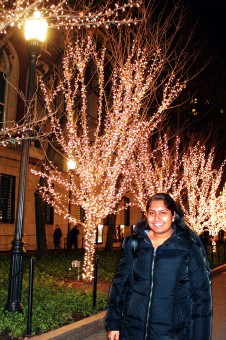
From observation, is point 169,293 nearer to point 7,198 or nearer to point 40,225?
point 40,225

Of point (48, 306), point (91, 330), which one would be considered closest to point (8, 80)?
point (48, 306)

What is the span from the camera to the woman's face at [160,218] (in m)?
3.48

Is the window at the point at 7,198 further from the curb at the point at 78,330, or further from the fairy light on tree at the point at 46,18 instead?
the curb at the point at 78,330

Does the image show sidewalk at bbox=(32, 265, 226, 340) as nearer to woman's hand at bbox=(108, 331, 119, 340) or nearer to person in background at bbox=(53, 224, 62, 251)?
woman's hand at bbox=(108, 331, 119, 340)

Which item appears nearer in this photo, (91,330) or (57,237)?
(91,330)

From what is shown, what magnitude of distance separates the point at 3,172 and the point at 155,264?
20.2 meters

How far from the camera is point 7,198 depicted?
22.9 metres

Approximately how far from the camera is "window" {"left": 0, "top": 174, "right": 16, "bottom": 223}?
22641mm

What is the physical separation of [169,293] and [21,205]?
5.28 metres

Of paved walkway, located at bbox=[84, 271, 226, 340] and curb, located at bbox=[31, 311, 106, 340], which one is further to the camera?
paved walkway, located at bbox=[84, 271, 226, 340]

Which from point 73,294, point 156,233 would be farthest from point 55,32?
point 156,233

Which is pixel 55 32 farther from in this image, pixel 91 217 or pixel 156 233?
pixel 156 233

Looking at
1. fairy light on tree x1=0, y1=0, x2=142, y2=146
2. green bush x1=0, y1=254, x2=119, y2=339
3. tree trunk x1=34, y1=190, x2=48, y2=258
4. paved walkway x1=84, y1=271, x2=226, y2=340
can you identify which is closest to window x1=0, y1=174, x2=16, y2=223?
tree trunk x1=34, y1=190, x2=48, y2=258

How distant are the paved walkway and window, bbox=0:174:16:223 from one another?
38.4 feet
